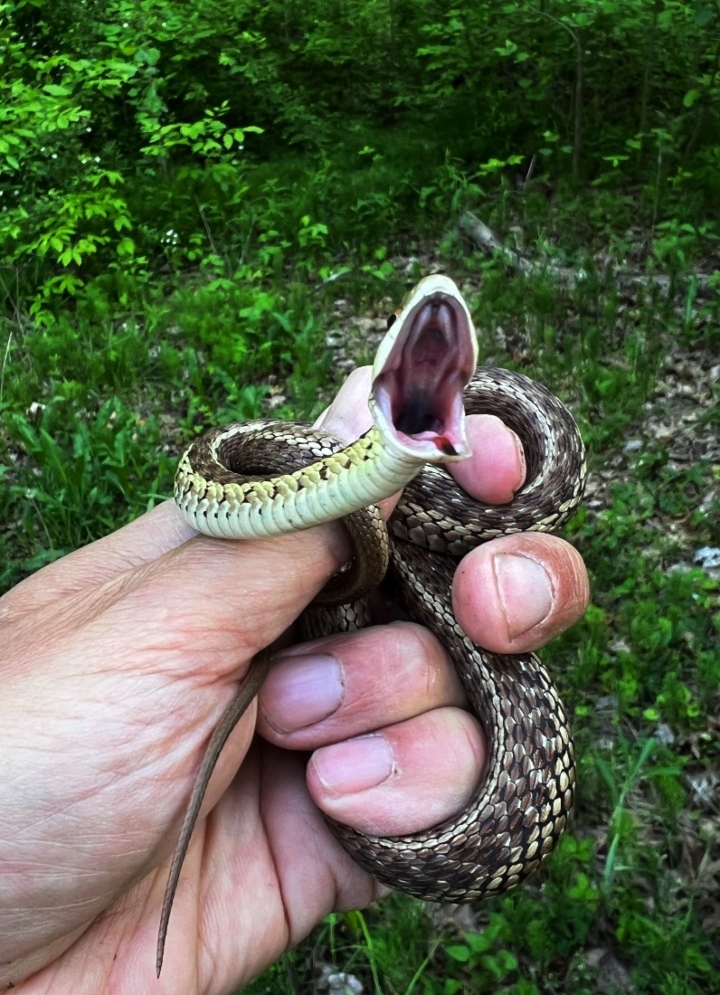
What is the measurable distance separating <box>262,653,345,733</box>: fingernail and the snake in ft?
0.63

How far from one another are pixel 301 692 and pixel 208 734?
1.24 ft

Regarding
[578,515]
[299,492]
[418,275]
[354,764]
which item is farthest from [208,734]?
[418,275]

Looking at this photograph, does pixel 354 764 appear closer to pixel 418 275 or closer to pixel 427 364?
pixel 427 364

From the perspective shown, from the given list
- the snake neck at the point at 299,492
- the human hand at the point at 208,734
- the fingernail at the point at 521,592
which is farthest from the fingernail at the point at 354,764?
the snake neck at the point at 299,492

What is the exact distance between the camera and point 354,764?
2.84 metres

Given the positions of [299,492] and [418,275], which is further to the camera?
[418,275]

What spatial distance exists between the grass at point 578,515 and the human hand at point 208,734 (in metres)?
0.77

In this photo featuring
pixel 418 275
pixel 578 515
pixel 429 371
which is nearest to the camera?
pixel 429 371

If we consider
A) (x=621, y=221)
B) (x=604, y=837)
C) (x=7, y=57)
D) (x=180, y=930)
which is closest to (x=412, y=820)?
(x=180, y=930)

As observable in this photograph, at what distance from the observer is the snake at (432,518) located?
2031mm

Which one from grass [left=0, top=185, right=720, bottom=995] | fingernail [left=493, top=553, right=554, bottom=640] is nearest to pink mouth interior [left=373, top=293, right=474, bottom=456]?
fingernail [left=493, top=553, right=554, bottom=640]

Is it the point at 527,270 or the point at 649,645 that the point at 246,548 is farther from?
the point at 527,270

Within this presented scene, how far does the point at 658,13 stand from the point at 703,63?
642 mm

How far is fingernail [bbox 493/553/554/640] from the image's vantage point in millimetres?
2744
